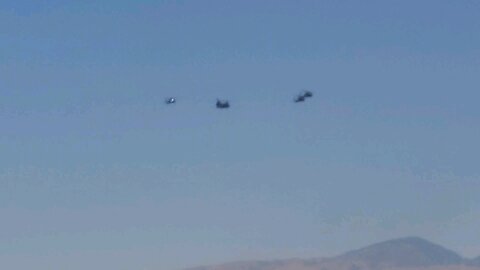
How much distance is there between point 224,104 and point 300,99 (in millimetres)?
10746

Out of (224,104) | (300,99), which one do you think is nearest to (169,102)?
(224,104)

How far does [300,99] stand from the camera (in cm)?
12606

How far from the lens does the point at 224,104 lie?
119250 mm

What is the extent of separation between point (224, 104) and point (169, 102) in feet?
19.4

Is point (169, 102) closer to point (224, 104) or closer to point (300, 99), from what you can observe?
point (224, 104)

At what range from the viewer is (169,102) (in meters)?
120

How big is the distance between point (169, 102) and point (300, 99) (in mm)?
15191
